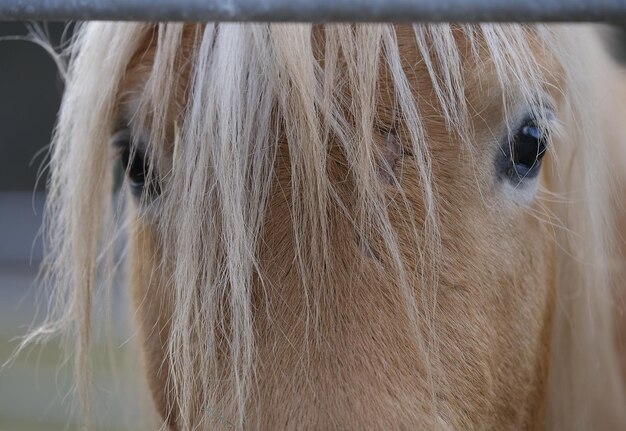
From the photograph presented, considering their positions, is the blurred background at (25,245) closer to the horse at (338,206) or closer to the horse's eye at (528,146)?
the horse at (338,206)

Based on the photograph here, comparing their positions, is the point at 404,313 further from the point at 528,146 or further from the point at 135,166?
the point at 135,166

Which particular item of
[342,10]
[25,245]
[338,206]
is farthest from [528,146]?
[25,245]

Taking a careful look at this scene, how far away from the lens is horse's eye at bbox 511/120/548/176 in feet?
3.12

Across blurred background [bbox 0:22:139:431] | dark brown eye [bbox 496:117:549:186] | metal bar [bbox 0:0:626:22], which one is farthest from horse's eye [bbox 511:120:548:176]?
blurred background [bbox 0:22:139:431]

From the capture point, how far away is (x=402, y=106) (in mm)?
834

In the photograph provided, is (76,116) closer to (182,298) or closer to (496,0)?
(182,298)

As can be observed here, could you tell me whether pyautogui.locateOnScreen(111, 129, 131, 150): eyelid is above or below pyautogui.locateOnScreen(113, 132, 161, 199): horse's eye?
above

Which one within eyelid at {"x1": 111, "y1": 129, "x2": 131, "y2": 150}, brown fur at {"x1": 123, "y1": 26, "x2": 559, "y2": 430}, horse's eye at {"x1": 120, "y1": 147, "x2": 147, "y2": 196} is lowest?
brown fur at {"x1": 123, "y1": 26, "x2": 559, "y2": 430}

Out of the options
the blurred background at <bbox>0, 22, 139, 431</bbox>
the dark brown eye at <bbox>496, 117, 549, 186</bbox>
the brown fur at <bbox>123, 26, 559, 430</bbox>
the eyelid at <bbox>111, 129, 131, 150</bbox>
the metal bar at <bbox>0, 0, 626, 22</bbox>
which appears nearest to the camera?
the metal bar at <bbox>0, 0, 626, 22</bbox>

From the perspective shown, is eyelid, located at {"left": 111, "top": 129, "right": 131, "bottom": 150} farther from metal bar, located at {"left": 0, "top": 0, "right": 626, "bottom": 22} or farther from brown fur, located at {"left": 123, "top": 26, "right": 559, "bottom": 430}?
metal bar, located at {"left": 0, "top": 0, "right": 626, "bottom": 22}

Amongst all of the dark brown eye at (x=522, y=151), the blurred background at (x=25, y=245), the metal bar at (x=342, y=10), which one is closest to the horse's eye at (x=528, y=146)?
the dark brown eye at (x=522, y=151)

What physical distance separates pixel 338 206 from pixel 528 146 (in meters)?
0.31

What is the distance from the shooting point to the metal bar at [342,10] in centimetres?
48

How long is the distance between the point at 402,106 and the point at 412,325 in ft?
0.83
